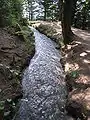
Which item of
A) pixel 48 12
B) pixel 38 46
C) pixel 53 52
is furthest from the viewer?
pixel 48 12

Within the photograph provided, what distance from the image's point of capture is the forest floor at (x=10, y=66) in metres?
7.52

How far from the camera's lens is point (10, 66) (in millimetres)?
10258

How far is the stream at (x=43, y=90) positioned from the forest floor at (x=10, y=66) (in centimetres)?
29

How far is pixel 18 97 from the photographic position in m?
8.35

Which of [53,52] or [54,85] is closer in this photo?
[54,85]

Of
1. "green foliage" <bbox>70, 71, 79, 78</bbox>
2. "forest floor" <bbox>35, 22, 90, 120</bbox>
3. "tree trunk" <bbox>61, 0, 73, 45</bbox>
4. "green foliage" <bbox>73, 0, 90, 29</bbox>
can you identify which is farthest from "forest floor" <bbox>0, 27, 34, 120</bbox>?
"green foliage" <bbox>73, 0, 90, 29</bbox>

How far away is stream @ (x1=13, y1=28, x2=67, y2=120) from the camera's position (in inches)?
296

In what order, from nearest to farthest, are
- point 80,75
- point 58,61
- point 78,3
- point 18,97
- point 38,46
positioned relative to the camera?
point 18,97, point 80,75, point 58,61, point 38,46, point 78,3

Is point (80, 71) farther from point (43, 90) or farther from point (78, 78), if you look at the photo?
point (43, 90)

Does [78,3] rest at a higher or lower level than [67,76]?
higher

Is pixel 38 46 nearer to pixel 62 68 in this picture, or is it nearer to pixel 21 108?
pixel 62 68

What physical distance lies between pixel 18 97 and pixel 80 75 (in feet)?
8.55

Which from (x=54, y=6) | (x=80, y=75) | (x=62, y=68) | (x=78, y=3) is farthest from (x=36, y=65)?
(x=54, y=6)

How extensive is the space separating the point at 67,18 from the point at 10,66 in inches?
233
